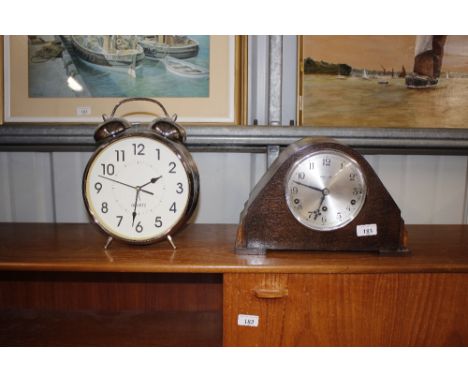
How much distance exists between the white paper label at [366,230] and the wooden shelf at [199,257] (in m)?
0.05

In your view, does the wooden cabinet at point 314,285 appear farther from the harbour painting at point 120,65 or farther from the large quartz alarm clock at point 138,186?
the harbour painting at point 120,65

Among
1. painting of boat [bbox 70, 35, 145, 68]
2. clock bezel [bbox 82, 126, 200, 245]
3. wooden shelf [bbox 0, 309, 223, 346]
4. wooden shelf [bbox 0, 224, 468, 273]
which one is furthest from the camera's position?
painting of boat [bbox 70, 35, 145, 68]

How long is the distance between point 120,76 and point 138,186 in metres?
0.48

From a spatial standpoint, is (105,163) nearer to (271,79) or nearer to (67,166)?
(67,166)

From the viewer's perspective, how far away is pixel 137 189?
3.11 ft

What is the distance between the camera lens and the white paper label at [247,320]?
2.77 feet

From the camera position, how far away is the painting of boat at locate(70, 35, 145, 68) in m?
1.22

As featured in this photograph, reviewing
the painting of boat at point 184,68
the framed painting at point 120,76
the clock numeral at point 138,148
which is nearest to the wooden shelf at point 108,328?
the clock numeral at point 138,148

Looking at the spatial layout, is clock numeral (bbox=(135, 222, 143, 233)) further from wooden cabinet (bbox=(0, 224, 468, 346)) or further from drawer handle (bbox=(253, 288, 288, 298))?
drawer handle (bbox=(253, 288, 288, 298))

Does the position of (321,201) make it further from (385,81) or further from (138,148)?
(385,81)

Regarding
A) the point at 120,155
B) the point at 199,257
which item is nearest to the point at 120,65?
the point at 120,155

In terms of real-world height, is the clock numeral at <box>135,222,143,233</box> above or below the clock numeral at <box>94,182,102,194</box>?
below

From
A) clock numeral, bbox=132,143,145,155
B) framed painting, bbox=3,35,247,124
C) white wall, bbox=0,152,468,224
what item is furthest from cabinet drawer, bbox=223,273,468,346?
framed painting, bbox=3,35,247,124

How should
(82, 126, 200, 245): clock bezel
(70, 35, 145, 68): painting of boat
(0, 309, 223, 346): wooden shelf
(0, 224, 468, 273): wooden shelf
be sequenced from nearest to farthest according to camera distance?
(0, 224, 468, 273): wooden shelf → (82, 126, 200, 245): clock bezel → (0, 309, 223, 346): wooden shelf → (70, 35, 145, 68): painting of boat
